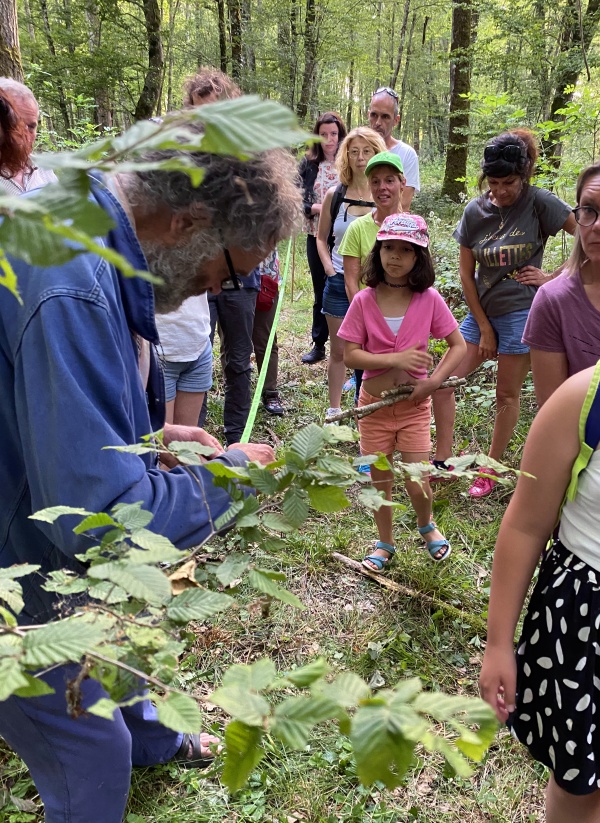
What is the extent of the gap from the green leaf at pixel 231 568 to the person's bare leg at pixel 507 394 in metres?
3.09

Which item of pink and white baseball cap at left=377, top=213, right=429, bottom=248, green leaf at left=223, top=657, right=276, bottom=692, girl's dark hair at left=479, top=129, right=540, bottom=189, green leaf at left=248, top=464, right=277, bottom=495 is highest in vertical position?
girl's dark hair at left=479, top=129, right=540, bottom=189

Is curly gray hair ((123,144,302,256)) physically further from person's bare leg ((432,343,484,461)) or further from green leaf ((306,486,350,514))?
person's bare leg ((432,343,484,461))

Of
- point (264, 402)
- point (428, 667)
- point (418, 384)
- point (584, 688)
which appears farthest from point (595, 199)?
point (264, 402)

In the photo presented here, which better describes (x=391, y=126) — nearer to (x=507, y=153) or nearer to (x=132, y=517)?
(x=507, y=153)

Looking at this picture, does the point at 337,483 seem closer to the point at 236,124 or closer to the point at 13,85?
the point at 236,124

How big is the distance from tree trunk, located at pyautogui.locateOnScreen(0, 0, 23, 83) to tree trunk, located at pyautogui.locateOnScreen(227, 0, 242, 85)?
8311 millimetres

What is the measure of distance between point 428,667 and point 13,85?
4.35 meters

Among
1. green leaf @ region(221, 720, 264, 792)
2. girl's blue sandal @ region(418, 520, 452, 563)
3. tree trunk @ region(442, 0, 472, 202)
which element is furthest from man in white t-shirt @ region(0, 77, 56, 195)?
tree trunk @ region(442, 0, 472, 202)

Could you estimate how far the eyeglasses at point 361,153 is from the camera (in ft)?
13.7

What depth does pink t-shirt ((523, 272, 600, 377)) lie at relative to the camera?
2.23 meters

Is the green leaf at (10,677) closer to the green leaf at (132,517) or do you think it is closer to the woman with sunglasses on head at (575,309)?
the green leaf at (132,517)

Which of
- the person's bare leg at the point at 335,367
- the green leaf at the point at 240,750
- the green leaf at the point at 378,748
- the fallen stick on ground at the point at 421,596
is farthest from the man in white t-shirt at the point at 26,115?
the green leaf at the point at 378,748

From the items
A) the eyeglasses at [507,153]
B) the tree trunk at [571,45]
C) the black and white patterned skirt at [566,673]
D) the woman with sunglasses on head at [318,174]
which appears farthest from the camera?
the tree trunk at [571,45]

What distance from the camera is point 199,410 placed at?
352 cm
